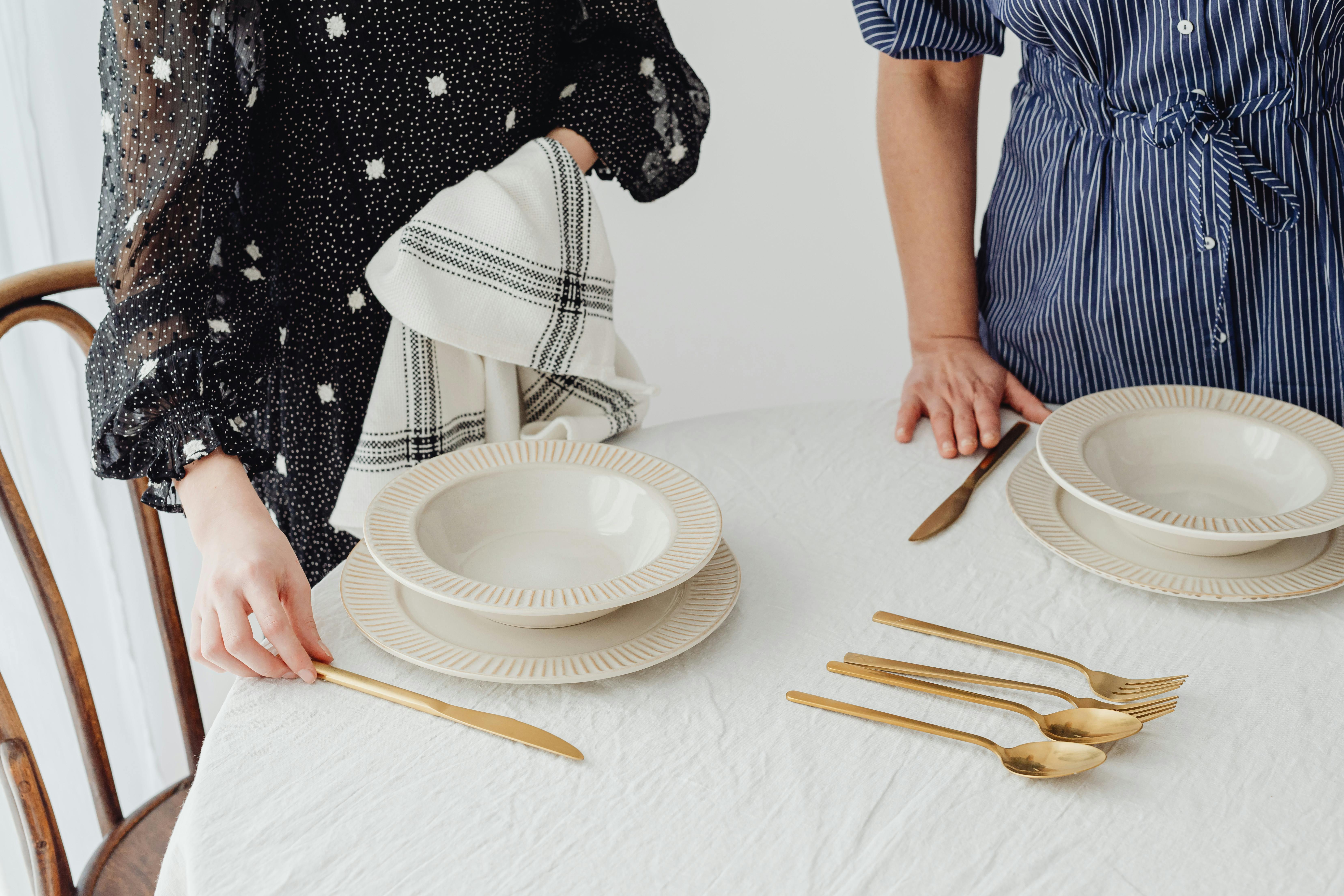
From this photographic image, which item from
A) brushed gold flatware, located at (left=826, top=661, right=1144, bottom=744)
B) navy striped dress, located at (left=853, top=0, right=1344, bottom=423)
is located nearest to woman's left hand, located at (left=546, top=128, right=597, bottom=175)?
navy striped dress, located at (left=853, top=0, right=1344, bottom=423)

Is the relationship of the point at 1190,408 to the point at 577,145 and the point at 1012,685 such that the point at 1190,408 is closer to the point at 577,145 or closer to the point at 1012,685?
the point at 1012,685

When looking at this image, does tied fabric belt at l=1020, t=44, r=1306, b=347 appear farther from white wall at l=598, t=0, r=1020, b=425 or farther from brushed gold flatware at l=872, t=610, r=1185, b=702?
white wall at l=598, t=0, r=1020, b=425

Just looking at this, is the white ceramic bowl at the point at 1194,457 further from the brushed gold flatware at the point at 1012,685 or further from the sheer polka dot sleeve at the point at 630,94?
the sheer polka dot sleeve at the point at 630,94

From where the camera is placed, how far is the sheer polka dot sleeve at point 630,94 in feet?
3.58

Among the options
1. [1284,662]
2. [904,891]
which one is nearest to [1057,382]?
[1284,662]

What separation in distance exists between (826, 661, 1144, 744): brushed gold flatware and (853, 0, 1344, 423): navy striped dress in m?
0.52

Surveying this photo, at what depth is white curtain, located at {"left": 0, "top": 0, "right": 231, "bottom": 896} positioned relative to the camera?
52.5 inches

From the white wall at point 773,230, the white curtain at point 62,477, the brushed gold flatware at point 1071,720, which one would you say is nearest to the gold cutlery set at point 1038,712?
the brushed gold flatware at point 1071,720

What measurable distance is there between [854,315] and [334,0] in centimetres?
186

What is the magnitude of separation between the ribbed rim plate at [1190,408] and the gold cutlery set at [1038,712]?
4.9 inches

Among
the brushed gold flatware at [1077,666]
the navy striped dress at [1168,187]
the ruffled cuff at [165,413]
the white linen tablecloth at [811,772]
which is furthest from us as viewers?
the navy striped dress at [1168,187]

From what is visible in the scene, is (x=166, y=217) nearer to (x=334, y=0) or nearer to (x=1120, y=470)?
(x=334, y=0)

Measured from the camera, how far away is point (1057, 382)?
108 centimetres

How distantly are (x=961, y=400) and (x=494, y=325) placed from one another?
43 cm
